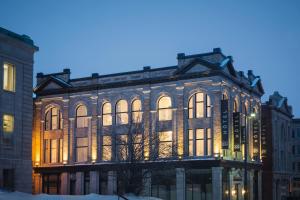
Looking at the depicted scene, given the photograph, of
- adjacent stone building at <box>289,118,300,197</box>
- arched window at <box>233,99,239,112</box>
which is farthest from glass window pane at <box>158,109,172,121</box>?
adjacent stone building at <box>289,118,300,197</box>

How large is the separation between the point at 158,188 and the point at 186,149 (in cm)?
544

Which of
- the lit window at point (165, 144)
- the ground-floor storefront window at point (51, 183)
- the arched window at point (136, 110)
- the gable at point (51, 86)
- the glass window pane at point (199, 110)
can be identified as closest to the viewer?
the lit window at point (165, 144)

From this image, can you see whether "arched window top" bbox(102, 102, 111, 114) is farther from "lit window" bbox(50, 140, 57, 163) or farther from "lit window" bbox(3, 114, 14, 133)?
"lit window" bbox(3, 114, 14, 133)

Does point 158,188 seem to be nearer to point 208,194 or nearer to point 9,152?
point 208,194

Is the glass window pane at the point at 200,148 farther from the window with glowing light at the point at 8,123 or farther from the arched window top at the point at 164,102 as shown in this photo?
the window with glowing light at the point at 8,123

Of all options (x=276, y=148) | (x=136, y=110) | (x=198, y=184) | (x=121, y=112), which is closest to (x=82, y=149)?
(x=121, y=112)

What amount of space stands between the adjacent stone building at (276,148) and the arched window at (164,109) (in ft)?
51.9

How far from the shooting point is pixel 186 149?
178 feet

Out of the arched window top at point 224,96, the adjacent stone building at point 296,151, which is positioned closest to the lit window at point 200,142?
the arched window top at point 224,96

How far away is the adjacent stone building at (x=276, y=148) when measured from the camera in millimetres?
71188

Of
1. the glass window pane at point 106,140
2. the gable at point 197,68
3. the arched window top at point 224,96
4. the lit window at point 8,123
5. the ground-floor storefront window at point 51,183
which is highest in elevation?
the gable at point 197,68

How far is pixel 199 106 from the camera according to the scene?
54.8m

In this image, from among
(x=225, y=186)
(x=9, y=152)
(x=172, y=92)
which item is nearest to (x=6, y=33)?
(x=9, y=152)

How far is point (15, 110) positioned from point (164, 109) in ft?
79.4
